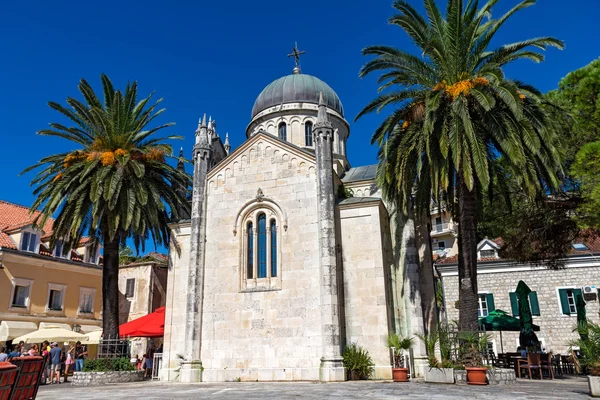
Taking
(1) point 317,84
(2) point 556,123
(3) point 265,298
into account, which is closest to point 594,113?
(2) point 556,123

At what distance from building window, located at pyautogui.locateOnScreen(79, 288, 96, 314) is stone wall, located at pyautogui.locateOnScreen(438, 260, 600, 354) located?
80.6 feet

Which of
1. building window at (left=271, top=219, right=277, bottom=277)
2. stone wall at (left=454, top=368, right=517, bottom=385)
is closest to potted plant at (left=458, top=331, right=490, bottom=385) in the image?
stone wall at (left=454, top=368, right=517, bottom=385)

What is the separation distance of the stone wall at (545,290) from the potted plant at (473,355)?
14.9m

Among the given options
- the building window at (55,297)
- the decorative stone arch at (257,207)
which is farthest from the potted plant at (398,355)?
the building window at (55,297)

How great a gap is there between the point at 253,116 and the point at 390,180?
15.6 meters

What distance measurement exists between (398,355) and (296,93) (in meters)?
18.7

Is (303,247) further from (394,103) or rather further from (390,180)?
(394,103)

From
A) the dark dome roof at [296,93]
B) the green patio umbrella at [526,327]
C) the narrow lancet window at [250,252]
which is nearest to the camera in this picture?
the green patio umbrella at [526,327]

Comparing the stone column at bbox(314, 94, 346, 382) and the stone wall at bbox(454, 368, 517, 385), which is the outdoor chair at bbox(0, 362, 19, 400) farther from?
the stone wall at bbox(454, 368, 517, 385)

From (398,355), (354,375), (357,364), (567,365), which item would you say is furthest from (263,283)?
(567,365)

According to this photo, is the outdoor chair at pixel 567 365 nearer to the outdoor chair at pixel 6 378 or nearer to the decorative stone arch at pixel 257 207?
the decorative stone arch at pixel 257 207

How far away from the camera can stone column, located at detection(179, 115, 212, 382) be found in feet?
61.3

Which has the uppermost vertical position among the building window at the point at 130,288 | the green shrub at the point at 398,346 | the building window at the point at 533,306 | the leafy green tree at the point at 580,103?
the leafy green tree at the point at 580,103

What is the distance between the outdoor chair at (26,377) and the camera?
308 inches
